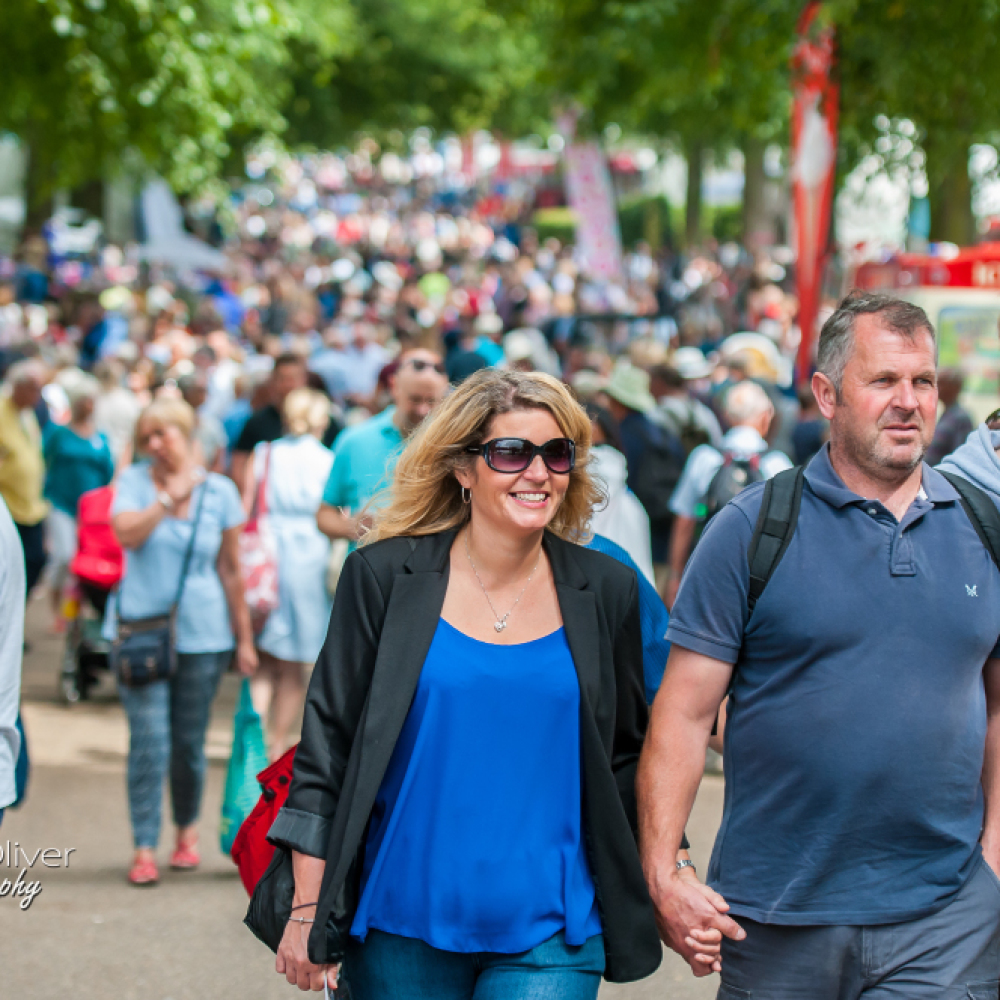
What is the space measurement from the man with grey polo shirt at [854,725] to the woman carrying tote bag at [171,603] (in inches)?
137

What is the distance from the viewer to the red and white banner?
68.3 feet

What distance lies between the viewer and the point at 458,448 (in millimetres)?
3277

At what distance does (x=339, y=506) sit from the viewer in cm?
654

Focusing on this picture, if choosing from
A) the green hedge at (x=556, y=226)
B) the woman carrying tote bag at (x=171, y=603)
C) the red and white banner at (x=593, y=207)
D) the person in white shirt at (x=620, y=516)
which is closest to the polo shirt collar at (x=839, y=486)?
the person in white shirt at (x=620, y=516)

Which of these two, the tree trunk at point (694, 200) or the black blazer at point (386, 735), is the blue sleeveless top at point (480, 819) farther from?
the tree trunk at point (694, 200)

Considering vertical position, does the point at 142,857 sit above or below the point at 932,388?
below

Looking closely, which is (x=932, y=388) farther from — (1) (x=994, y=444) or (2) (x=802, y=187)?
(2) (x=802, y=187)

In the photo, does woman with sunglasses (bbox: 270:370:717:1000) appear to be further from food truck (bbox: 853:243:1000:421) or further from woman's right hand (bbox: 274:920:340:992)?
food truck (bbox: 853:243:1000:421)

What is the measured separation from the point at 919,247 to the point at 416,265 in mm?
23482

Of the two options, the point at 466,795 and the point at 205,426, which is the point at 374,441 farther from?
the point at 205,426

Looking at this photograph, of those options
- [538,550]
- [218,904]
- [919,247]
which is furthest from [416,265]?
[538,550]

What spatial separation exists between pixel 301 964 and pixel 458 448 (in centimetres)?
105

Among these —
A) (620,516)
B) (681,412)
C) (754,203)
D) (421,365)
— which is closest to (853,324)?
(421,365)

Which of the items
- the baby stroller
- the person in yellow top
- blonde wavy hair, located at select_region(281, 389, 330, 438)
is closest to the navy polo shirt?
blonde wavy hair, located at select_region(281, 389, 330, 438)
